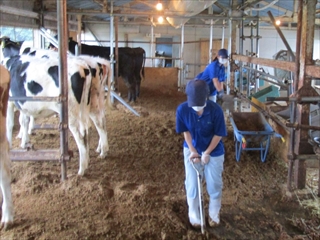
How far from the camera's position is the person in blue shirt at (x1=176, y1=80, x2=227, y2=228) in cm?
312

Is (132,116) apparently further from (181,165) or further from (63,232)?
(63,232)

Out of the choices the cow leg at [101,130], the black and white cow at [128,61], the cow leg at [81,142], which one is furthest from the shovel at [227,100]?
the black and white cow at [128,61]

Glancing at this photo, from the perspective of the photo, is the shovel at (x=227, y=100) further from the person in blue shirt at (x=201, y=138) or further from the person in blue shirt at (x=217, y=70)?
the person in blue shirt at (x=201, y=138)

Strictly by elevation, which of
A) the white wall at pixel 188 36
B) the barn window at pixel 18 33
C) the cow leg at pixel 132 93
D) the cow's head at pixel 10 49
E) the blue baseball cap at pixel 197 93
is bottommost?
the cow leg at pixel 132 93

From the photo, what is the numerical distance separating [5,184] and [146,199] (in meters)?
1.45

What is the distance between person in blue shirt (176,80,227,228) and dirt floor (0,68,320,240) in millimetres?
248

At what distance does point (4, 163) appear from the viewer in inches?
128

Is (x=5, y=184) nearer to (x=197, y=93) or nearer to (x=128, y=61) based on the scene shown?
(x=197, y=93)

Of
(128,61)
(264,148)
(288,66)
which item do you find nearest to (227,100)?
(264,148)

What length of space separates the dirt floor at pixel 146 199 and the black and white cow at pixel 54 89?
0.54m

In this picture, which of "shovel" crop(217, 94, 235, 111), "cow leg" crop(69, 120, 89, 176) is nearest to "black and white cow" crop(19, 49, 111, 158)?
"cow leg" crop(69, 120, 89, 176)

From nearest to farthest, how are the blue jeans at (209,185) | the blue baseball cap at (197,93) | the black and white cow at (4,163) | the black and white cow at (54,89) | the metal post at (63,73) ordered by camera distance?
the blue baseball cap at (197,93) → the black and white cow at (4,163) → the blue jeans at (209,185) → the metal post at (63,73) → the black and white cow at (54,89)

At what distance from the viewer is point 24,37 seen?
11.0 m

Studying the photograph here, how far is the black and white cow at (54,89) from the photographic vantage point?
463 centimetres
